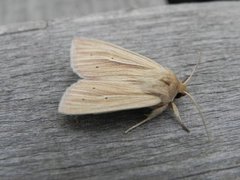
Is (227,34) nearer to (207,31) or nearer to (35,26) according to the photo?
(207,31)

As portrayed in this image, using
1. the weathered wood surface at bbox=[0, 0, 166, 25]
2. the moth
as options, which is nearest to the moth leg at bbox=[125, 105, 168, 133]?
the moth

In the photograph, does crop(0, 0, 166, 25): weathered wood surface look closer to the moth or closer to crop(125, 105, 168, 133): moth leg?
the moth

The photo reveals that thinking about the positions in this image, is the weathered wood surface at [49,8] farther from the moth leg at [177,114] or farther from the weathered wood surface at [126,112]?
the moth leg at [177,114]

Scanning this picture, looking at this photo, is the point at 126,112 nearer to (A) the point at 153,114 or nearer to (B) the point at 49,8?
(A) the point at 153,114

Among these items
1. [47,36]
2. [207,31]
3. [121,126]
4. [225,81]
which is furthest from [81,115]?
[207,31]

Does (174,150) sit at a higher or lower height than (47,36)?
lower
